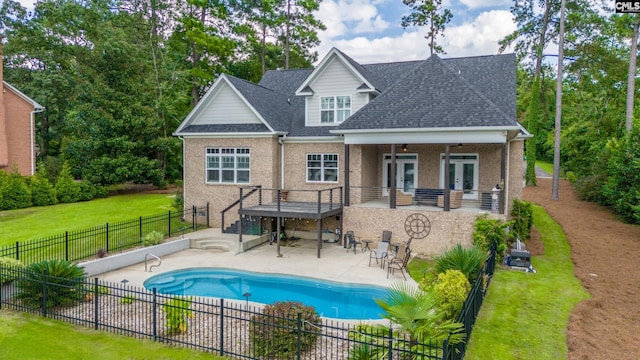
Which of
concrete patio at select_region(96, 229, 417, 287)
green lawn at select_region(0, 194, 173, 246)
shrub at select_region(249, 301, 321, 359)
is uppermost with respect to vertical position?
green lawn at select_region(0, 194, 173, 246)

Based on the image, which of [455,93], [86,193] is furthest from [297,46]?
[455,93]

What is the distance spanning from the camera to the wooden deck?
16719 millimetres

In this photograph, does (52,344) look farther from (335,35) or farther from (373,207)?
(335,35)

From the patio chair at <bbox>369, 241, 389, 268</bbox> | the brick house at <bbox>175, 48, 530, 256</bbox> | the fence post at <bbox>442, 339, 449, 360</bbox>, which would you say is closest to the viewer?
the fence post at <bbox>442, 339, 449, 360</bbox>

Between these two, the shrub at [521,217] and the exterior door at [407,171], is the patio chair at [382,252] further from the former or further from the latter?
the shrub at [521,217]

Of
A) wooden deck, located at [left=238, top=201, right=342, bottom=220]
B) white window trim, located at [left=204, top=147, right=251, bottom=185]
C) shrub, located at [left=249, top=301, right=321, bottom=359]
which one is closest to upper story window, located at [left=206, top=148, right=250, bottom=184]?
white window trim, located at [left=204, top=147, right=251, bottom=185]

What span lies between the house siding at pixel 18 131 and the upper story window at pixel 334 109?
76.0 ft

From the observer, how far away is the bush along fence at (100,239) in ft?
48.2

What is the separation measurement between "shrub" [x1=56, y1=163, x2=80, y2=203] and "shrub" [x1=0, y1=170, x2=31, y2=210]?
5.98ft

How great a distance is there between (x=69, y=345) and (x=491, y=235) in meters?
13.6

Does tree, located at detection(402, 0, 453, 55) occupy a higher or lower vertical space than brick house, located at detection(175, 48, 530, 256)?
higher

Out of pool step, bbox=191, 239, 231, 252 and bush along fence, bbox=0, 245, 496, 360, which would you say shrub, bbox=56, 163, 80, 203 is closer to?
pool step, bbox=191, 239, 231, 252

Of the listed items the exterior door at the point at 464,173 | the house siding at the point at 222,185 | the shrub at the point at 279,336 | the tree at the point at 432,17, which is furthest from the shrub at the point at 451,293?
the tree at the point at 432,17

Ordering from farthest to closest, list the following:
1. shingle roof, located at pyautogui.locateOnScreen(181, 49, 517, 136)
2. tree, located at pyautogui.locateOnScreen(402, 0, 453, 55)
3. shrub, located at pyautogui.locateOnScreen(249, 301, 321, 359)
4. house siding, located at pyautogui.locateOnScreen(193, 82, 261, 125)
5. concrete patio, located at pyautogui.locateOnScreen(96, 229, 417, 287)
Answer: tree, located at pyautogui.locateOnScreen(402, 0, 453, 55) < house siding, located at pyautogui.locateOnScreen(193, 82, 261, 125) < shingle roof, located at pyautogui.locateOnScreen(181, 49, 517, 136) < concrete patio, located at pyautogui.locateOnScreen(96, 229, 417, 287) < shrub, located at pyautogui.locateOnScreen(249, 301, 321, 359)
